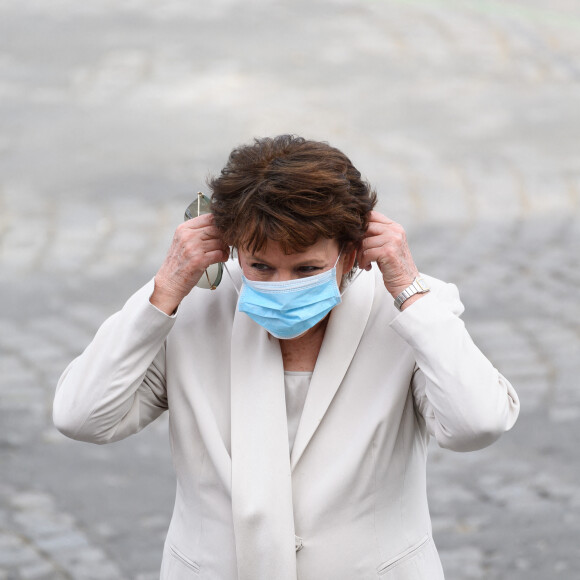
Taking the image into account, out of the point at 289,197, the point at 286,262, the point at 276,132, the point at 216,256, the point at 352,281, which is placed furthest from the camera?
the point at 276,132

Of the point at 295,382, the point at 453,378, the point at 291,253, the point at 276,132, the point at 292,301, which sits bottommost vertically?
the point at 276,132

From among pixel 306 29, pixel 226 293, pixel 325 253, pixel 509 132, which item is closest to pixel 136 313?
pixel 226 293

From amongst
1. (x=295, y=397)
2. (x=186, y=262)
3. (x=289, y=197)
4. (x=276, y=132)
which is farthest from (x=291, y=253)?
(x=276, y=132)

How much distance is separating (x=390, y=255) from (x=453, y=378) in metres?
0.31

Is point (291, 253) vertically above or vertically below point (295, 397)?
above

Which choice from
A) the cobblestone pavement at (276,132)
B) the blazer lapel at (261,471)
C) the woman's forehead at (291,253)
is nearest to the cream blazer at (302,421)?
the blazer lapel at (261,471)

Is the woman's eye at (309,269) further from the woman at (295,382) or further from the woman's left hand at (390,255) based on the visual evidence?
the woman's left hand at (390,255)

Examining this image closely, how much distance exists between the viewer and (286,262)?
2572mm

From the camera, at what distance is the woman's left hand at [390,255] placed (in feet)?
8.57

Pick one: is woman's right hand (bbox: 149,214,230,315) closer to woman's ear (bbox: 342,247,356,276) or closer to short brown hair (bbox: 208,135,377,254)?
short brown hair (bbox: 208,135,377,254)

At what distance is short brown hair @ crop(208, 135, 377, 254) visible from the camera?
2.47 metres

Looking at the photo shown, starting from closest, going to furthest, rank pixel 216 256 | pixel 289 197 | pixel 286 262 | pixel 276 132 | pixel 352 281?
pixel 289 197
pixel 286 262
pixel 216 256
pixel 352 281
pixel 276 132

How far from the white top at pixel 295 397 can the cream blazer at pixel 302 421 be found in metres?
0.04

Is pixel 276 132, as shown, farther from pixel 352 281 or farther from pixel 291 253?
pixel 291 253
